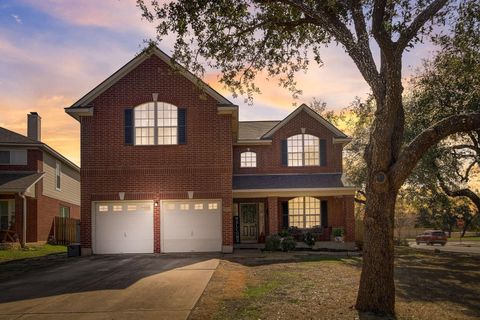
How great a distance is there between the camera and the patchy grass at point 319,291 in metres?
10.5

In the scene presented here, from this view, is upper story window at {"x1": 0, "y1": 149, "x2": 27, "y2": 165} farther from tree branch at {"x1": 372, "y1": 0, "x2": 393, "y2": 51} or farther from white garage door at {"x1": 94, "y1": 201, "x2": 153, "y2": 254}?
tree branch at {"x1": 372, "y1": 0, "x2": 393, "y2": 51}

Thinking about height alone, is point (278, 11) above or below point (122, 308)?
above

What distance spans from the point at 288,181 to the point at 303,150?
98.3 inches

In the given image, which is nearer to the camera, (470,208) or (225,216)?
(225,216)

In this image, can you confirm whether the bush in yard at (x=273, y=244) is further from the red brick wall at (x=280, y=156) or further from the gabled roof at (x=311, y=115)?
the gabled roof at (x=311, y=115)

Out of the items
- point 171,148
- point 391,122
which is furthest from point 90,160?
point 391,122

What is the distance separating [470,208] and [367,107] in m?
56.4

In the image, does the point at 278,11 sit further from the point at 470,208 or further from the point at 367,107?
the point at 470,208

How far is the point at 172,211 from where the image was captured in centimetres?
2333

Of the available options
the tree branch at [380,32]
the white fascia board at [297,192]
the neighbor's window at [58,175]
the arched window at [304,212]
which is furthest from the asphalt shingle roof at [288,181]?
the tree branch at [380,32]

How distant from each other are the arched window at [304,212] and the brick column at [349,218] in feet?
6.20

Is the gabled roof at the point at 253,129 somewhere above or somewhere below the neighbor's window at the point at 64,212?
above

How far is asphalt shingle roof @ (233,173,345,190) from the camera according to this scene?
27969mm

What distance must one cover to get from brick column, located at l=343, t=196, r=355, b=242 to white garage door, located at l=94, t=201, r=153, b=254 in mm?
10617
